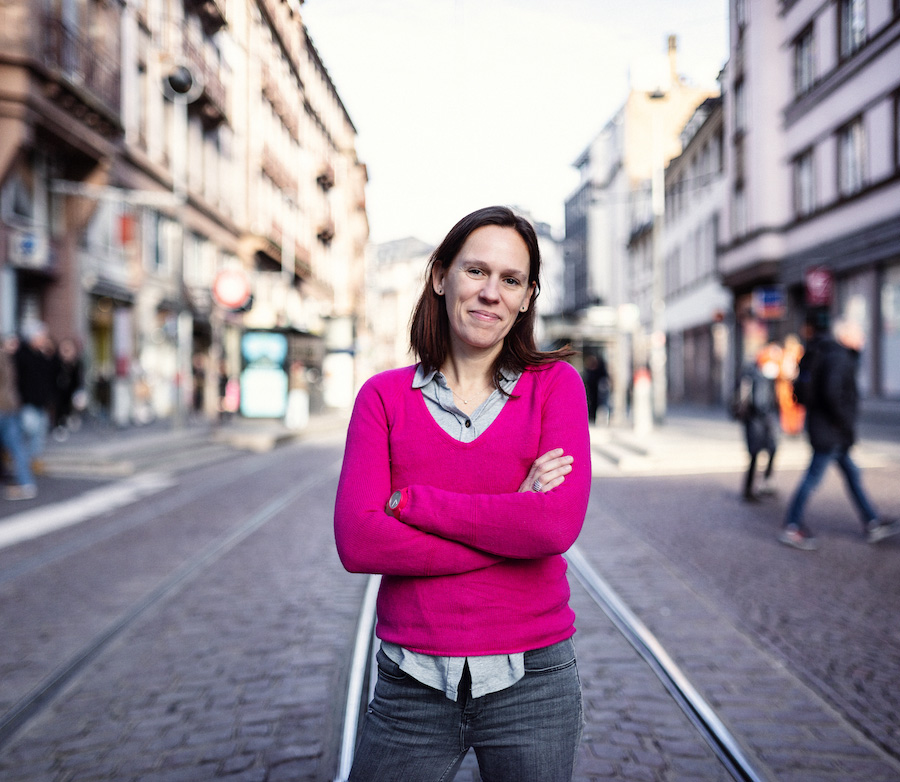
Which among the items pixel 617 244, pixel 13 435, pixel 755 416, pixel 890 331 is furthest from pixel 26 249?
pixel 617 244

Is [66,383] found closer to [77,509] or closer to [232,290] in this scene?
[232,290]

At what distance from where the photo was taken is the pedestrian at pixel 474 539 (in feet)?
5.39

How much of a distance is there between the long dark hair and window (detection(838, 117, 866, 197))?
18.9 metres

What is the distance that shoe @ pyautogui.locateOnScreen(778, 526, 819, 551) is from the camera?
22.0ft

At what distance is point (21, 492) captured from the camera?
9.84 meters

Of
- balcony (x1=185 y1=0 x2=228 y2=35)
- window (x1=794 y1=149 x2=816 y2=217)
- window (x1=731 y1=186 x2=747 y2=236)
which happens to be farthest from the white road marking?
window (x1=731 y1=186 x2=747 y2=236)

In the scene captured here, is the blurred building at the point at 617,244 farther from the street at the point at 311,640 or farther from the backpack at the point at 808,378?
the street at the point at 311,640

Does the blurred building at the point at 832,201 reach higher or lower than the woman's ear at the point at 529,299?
higher

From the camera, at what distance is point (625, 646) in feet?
14.4

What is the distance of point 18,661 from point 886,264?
1775 centimetres

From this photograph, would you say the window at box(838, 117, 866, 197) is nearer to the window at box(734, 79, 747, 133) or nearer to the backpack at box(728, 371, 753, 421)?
the backpack at box(728, 371, 753, 421)

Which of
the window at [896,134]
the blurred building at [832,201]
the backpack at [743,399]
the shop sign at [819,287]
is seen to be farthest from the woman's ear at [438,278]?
the shop sign at [819,287]

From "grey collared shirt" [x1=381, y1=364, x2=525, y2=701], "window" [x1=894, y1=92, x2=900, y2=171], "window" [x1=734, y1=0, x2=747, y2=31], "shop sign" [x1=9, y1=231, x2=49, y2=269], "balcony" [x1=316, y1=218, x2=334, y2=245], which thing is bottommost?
"grey collared shirt" [x1=381, y1=364, x2=525, y2=701]

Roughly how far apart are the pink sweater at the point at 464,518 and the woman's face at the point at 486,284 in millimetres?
138
